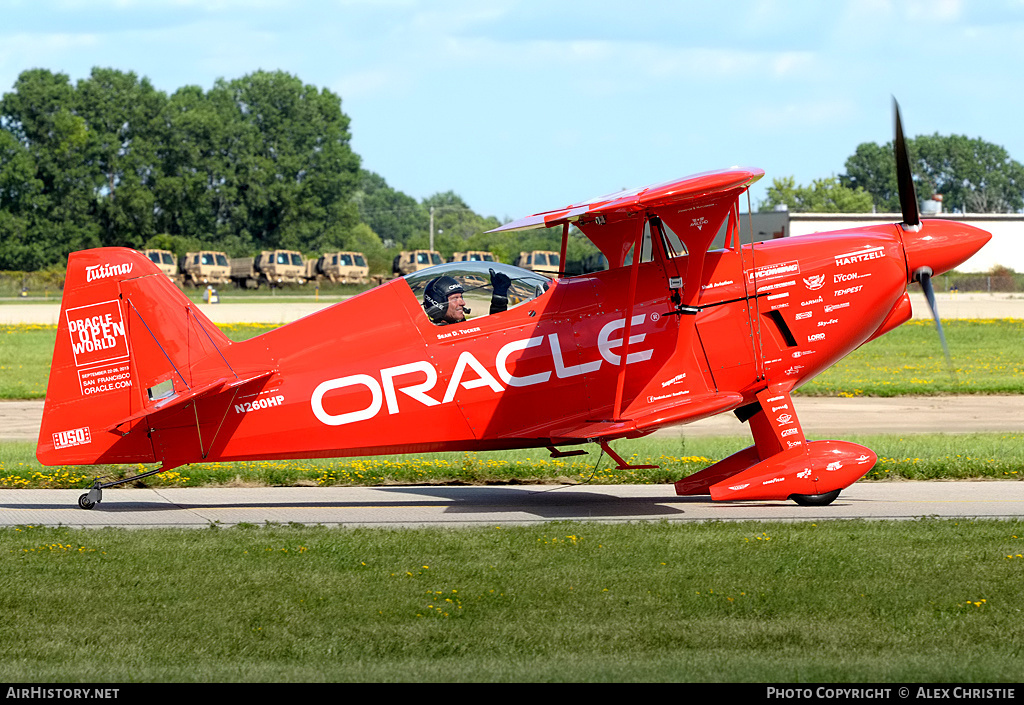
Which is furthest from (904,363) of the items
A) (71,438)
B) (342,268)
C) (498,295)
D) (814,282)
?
(342,268)

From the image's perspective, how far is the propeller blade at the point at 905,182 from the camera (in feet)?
38.8

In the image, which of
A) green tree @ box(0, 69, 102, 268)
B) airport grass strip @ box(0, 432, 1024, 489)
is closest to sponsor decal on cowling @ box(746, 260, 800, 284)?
airport grass strip @ box(0, 432, 1024, 489)

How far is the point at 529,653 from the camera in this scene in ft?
21.8

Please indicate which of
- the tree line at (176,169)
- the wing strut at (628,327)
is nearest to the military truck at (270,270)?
the tree line at (176,169)

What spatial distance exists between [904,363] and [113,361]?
2547 cm

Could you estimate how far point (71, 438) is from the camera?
37.7 feet

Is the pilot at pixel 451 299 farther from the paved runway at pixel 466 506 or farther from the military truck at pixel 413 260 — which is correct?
the military truck at pixel 413 260

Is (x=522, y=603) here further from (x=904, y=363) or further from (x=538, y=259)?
(x=538, y=259)

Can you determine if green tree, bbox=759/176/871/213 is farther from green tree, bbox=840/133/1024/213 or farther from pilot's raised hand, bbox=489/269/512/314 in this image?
pilot's raised hand, bbox=489/269/512/314

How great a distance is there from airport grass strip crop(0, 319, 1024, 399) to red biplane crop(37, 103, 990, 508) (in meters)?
9.51

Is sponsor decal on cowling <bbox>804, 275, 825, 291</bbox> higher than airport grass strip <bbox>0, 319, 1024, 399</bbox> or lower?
higher

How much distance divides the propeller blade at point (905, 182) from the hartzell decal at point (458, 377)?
10.7 ft

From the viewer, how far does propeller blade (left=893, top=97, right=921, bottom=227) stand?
1184 cm
